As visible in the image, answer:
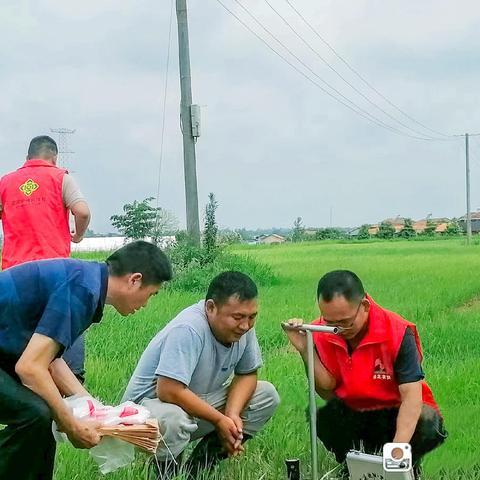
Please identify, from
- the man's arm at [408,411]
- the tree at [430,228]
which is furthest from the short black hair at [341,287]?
the tree at [430,228]

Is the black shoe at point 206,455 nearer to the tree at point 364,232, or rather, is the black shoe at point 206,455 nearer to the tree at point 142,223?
the tree at point 142,223

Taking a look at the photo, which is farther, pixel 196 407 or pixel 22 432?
Answer: pixel 196 407

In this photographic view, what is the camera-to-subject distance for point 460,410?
556 centimetres

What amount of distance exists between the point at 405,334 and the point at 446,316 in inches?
234

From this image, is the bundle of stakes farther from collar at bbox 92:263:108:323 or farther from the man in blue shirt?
collar at bbox 92:263:108:323

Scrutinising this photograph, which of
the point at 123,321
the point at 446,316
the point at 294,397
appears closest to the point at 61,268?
the point at 294,397

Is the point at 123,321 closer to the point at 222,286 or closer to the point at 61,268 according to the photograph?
the point at 222,286

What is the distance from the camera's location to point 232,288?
158 inches

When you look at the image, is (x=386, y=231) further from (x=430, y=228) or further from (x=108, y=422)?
(x=108, y=422)

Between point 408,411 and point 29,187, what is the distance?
2.86m

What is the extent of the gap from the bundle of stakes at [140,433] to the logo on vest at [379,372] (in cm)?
103

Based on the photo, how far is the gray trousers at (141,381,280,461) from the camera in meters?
3.97

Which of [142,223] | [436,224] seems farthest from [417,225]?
[142,223]

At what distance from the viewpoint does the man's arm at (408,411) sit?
3.91 meters
